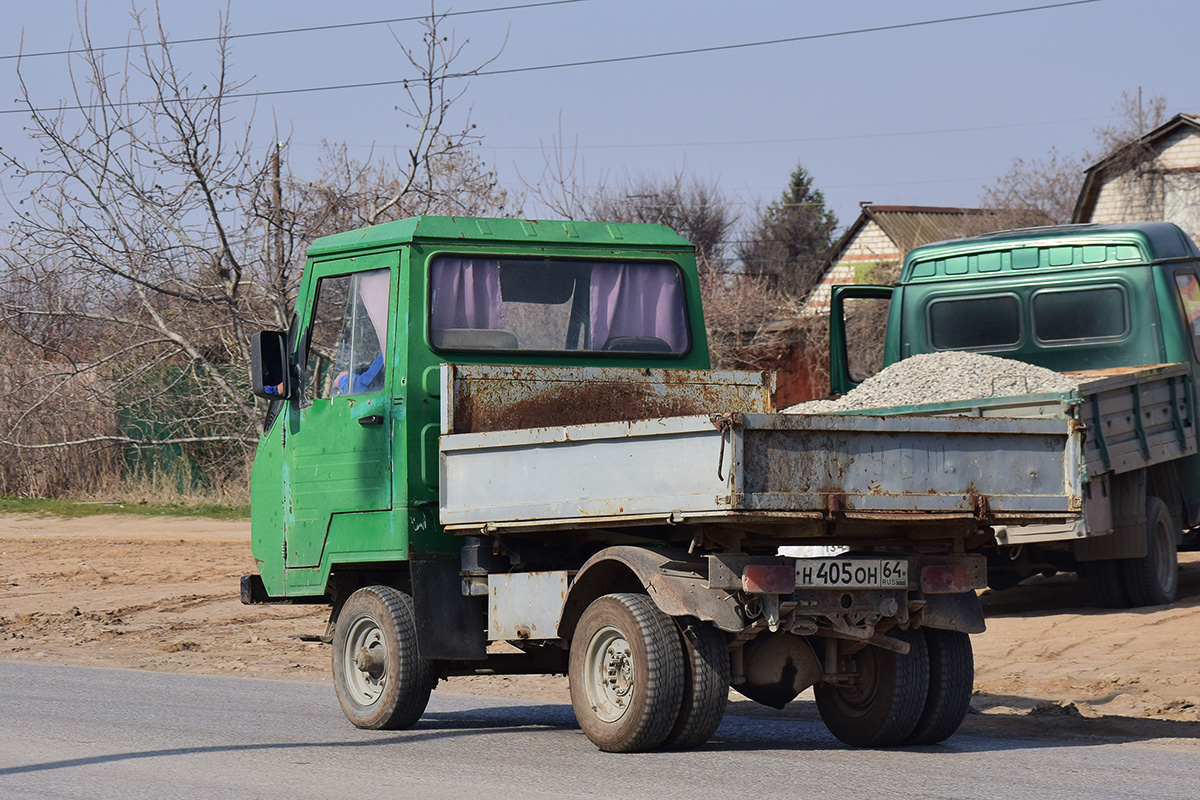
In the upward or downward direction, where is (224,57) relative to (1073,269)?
upward

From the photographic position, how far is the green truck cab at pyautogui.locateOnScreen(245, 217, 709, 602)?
880 cm

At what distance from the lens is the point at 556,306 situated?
30.6 feet

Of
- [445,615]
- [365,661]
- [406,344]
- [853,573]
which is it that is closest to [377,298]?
[406,344]

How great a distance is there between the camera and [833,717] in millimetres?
8352

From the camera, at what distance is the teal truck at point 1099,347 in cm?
1254

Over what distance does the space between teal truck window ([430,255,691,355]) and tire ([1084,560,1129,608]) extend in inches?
217

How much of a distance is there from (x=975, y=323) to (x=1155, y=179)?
25.5m

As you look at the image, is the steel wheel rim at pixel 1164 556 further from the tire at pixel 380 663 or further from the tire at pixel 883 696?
the tire at pixel 380 663

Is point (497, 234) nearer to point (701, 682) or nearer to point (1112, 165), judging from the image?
point (701, 682)

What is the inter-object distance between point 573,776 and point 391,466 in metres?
2.34

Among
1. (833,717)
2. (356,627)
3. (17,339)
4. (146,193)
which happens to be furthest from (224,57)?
(833,717)

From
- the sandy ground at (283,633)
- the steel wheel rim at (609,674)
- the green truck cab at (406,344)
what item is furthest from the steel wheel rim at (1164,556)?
the steel wheel rim at (609,674)

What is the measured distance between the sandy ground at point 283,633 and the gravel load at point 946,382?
1918mm

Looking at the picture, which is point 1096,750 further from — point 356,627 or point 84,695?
point 84,695
